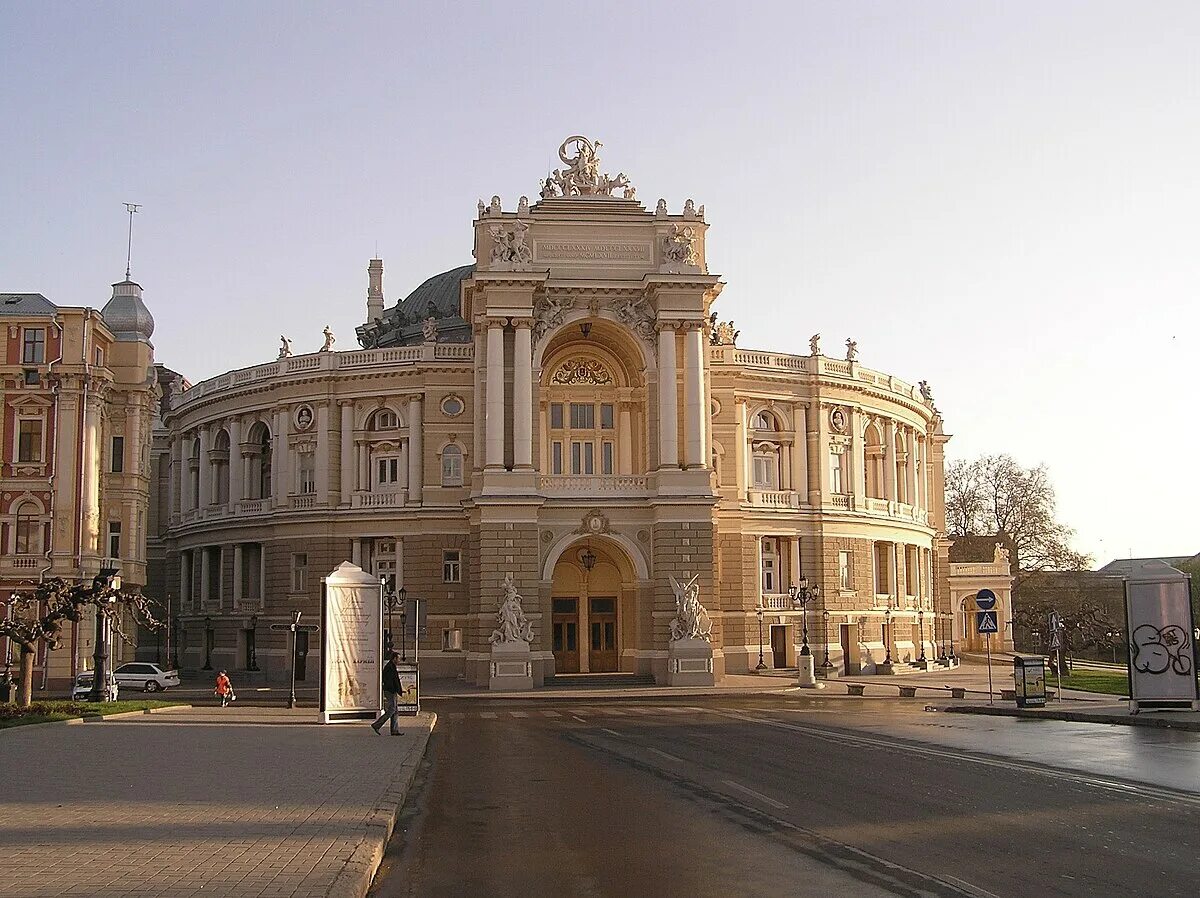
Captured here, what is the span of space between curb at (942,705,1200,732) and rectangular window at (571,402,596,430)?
27381mm

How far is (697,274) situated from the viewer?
5803 cm

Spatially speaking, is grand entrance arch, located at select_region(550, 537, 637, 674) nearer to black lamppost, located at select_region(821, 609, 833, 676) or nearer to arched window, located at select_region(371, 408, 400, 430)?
black lamppost, located at select_region(821, 609, 833, 676)

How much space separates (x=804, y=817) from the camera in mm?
15711

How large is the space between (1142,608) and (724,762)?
587 inches

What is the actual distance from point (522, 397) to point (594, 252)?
7.80 m

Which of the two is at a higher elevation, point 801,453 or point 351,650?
point 801,453

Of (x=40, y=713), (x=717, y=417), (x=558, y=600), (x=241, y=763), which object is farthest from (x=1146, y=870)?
(x=717, y=417)

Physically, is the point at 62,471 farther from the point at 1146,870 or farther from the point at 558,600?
the point at 1146,870

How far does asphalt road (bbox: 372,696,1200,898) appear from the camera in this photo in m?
11.9

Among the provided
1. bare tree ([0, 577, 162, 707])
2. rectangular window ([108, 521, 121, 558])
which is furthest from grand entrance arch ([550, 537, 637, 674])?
bare tree ([0, 577, 162, 707])

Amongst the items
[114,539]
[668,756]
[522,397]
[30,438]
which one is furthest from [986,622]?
[30,438]

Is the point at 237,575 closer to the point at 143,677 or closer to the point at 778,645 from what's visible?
the point at 143,677

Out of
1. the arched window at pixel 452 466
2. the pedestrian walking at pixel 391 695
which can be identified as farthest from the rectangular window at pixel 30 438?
the pedestrian walking at pixel 391 695

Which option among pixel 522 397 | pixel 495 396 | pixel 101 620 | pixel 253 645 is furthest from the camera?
pixel 253 645
